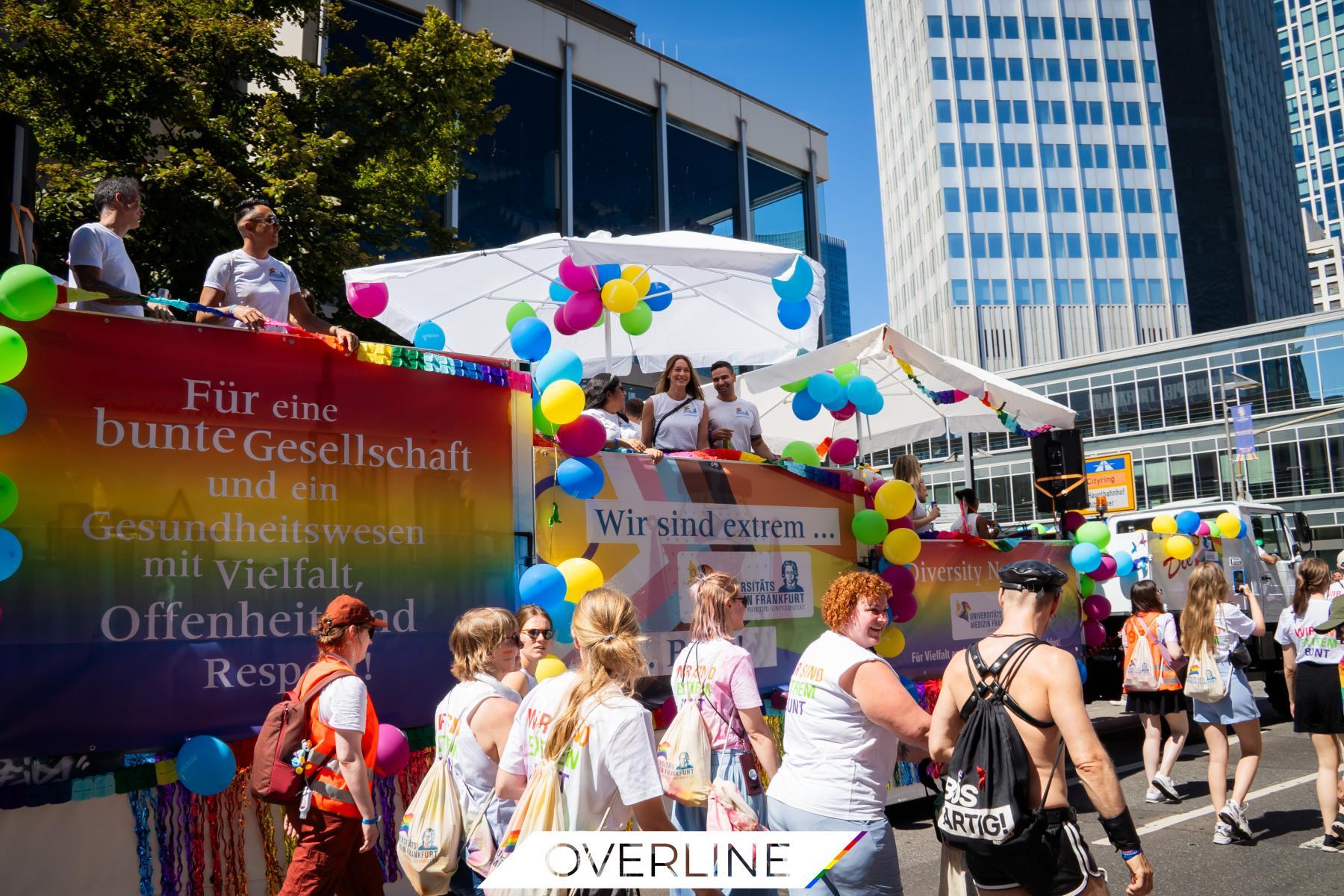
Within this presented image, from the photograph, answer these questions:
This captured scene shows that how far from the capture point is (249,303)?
532 centimetres

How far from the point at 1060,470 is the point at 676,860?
12.6 m

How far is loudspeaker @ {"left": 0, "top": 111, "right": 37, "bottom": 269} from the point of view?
4.44 m

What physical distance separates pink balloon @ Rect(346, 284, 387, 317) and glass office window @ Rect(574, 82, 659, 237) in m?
14.6

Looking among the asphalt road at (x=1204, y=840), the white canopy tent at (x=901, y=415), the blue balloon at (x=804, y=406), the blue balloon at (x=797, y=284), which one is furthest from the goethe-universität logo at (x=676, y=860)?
the blue balloon at (x=804, y=406)

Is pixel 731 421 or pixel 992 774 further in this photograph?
pixel 731 421

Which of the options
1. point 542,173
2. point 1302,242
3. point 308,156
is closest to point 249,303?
point 308,156

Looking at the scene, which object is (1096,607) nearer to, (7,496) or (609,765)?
(609,765)

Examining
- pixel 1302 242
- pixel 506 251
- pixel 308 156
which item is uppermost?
pixel 1302 242

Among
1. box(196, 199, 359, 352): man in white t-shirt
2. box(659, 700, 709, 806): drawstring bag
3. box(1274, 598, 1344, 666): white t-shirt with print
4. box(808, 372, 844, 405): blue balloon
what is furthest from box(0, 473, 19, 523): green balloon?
box(1274, 598, 1344, 666): white t-shirt with print

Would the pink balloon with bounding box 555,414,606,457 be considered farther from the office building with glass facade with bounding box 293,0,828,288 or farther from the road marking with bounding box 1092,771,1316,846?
the office building with glass facade with bounding box 293,0,828,288

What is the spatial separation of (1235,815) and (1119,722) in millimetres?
5922

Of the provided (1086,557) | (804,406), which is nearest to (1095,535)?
(1086,557)

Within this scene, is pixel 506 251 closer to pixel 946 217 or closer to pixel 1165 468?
pixel 1165 468

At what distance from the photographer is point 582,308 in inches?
291
